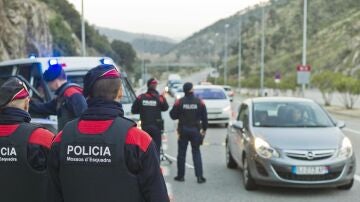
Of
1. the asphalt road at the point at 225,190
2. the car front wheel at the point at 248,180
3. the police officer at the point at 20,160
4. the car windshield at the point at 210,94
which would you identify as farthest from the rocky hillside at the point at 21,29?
the police officer at the point at 20,160

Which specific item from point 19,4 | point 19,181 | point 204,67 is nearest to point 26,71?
point 19,181

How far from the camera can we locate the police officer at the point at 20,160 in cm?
353

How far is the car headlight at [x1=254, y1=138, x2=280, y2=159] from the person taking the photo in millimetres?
8328

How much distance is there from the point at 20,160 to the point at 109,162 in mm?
856

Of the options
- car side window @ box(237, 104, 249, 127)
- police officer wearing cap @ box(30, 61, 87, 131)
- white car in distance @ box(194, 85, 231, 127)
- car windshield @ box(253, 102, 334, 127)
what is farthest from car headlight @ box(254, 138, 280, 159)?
white car in distance @ box(194, 85, 231, 127)

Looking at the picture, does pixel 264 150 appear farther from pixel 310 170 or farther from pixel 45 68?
A: pixel 45 68

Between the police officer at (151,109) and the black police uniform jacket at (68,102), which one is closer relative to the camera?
the black police uniform jacket at (68,102)

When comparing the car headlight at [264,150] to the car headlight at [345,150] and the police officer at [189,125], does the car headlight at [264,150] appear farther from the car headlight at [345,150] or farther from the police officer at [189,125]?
the police officer at [189,125]

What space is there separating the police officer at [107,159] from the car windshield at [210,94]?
18.5m

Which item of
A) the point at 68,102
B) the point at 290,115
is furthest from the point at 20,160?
the point at 290,115

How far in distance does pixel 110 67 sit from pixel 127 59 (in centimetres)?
→ 10402

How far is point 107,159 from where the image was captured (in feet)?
9.58

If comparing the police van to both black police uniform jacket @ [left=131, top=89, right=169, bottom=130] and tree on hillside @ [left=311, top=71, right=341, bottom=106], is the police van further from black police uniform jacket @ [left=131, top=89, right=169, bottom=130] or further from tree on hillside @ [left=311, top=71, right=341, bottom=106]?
tree on hillside @ [left=311, top=71, right=341, bottom=106]

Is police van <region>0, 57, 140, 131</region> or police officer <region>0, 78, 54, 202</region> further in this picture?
police van <region>0, 57, 140, 131</region>
